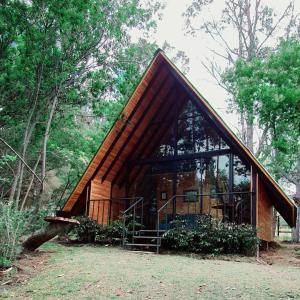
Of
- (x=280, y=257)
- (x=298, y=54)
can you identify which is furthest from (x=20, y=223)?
(x=298, y=54)

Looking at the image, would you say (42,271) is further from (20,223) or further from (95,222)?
(95,222)

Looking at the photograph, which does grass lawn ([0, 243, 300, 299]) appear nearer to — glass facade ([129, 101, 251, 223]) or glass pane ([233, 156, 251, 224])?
glass pane ([233, 156, 251, 224])

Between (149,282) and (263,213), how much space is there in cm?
576

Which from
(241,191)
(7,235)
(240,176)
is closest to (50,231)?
(7,235)

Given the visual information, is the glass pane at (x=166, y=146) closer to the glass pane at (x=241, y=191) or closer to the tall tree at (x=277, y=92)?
the glass pane at (x=241, y=191)

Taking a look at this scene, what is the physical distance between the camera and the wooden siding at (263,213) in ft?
30.4

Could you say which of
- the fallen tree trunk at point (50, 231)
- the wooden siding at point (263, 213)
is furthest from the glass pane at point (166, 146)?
the fallen tree trunk at point (50, 231)

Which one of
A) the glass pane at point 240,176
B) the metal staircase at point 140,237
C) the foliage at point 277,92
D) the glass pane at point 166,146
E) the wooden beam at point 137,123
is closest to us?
the metal staircase at point 140,237

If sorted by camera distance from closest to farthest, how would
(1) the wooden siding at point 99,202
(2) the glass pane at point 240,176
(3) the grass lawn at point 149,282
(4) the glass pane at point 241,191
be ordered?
(3) the grass lawn at point 149,282, (4) the glass pane at point 241,191, (2) the glass pane at point 240,176, (1) the wooden siding at point 99,202

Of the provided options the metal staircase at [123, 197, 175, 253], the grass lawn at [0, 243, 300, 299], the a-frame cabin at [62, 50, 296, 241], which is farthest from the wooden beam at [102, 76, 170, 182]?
the grass lawn at [0, 243, 300, 299]

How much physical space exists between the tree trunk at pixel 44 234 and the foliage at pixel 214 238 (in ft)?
8.78

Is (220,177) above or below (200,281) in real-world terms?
above

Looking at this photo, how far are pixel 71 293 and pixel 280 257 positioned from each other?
18.9 ft

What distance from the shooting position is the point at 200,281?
4.85 meters
